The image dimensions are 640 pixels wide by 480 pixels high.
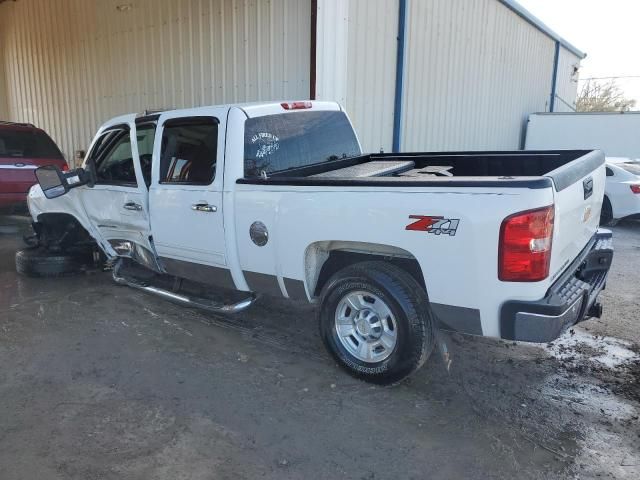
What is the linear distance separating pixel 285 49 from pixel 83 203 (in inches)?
170

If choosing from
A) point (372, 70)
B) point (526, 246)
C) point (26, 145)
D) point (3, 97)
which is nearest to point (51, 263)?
point (26, 145)

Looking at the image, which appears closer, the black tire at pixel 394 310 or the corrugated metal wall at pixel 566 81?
the black tire at pixel 394 310

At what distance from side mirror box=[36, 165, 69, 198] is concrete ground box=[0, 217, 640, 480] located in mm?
1276

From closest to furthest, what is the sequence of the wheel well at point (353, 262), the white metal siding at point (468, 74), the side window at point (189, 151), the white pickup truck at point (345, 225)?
the white pickup truck at point (345, 225), the wheel well at point (353, 262), the side window at point (189, 151), the white metal siding at point (468, 74)

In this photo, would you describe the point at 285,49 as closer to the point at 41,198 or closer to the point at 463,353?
the point at 41,198

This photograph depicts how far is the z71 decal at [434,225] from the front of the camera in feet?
9.35

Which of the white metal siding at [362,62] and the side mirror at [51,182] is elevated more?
the white metal siding at [362,62]

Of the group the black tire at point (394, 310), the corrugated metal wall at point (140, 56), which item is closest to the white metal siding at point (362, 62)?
the corrugated metal wall at point (140, 56)

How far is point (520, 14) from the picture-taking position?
14641 millimetres

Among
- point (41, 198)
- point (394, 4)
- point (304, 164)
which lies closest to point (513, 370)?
point (304, 164)

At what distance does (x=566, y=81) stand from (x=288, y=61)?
1730 cm

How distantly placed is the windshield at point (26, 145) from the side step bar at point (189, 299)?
5.10 meters

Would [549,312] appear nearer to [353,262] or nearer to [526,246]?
[526,246]

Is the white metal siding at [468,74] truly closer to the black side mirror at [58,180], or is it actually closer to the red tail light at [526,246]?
the black side mirror at [58,180]
